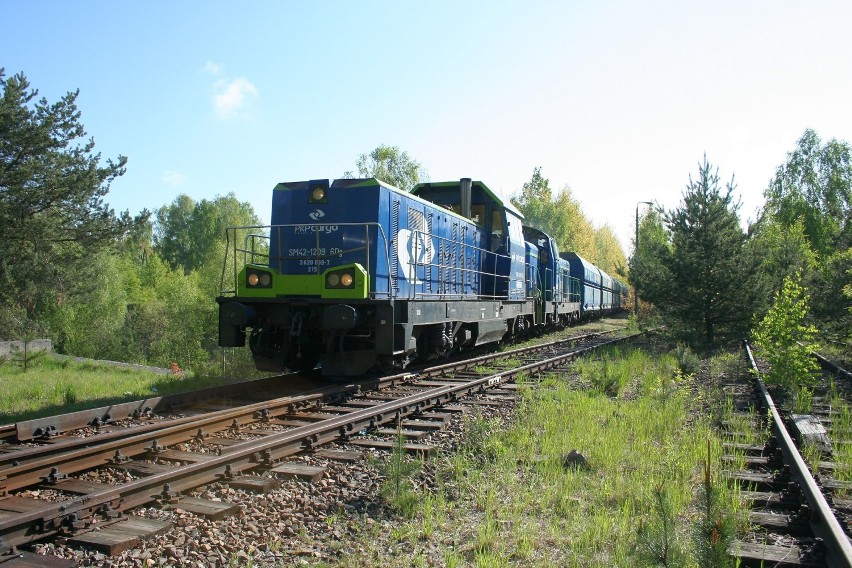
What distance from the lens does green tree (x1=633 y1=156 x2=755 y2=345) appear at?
15.9 metres

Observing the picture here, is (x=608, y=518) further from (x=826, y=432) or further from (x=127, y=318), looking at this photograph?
(x=127, y=318)

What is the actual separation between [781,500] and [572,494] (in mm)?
1473

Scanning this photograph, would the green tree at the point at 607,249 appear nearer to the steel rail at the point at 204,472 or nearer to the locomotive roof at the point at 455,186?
the locomotive roof at the point at 455,186

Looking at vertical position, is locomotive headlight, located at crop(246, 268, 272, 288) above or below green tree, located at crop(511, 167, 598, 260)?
below

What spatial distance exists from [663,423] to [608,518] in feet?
9.32

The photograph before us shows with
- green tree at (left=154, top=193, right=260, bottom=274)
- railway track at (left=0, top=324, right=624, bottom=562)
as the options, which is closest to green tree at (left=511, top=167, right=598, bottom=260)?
green tree at (left=154, top=193, right=260, bottom=274)

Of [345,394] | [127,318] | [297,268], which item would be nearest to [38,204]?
[297,268]

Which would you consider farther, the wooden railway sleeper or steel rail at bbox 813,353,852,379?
steel rail at bbox 813,353,852,379

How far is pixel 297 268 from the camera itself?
9.71m

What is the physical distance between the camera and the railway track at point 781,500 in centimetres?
340

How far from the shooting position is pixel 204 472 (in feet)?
15.1

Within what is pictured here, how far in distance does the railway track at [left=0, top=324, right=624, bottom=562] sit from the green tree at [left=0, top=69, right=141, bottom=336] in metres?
11.9

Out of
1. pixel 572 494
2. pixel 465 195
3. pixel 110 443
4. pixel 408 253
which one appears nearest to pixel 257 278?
pixel 408 253

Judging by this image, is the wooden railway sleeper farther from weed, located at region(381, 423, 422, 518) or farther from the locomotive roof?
the locomotive roof
